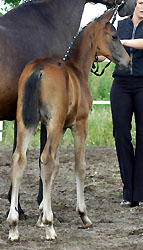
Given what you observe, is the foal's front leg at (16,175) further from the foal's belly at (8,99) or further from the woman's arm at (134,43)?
the woman's arm at (134,43)

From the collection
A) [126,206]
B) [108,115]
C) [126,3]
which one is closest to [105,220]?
[126,206]

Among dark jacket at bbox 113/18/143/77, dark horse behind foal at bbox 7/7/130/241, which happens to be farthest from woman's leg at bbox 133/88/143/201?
dark horse behind foal at bbox 7/7/130/241

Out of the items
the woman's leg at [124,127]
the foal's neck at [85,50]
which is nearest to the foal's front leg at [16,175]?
the foal's neck at [85,50]

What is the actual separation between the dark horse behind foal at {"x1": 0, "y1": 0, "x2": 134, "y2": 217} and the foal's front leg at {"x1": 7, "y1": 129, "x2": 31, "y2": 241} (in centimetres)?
56

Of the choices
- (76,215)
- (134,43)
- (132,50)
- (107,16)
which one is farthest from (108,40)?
(76,215)

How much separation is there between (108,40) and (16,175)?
5.42ft

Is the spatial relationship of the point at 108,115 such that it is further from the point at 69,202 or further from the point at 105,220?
the point at 105,220

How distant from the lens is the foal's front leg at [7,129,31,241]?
4402 mm

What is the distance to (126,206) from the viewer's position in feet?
20.4

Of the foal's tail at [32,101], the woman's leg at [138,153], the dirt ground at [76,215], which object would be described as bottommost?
the dirt ground at [76,215]

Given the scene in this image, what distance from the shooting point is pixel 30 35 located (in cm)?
512

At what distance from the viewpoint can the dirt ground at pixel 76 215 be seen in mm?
4406

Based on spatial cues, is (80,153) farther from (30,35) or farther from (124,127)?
(124,127)

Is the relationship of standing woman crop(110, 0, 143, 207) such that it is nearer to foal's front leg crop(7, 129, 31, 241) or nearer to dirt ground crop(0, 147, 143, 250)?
dirt ground crop(0, 147, 143, 250)
